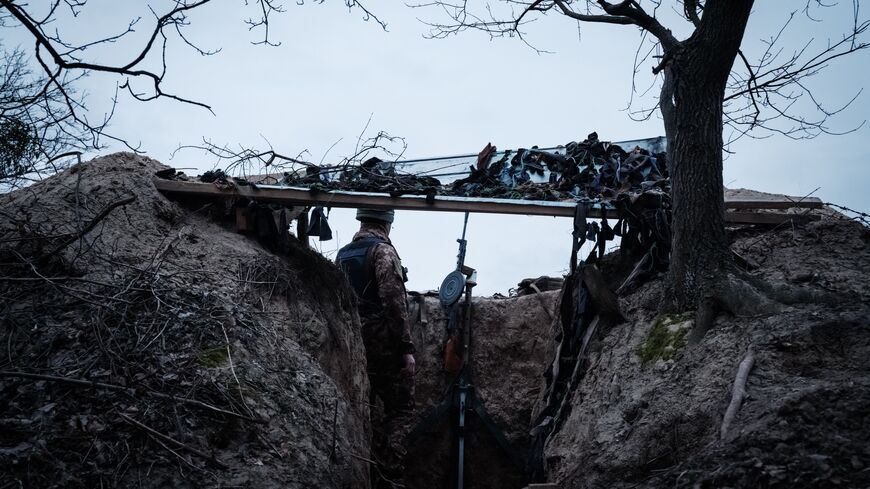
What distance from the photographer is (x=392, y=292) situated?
815 cm

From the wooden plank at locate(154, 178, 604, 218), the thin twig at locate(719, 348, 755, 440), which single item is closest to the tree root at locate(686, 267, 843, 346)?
the thin twig at locate(719, 348, 755, 440)

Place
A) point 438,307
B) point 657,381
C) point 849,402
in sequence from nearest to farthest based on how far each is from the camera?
point 849,402 → point 657,381 → point 438,307

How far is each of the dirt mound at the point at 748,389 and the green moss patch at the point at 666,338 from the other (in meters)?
0.01

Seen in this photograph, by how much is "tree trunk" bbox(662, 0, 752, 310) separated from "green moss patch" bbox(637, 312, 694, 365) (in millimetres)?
121

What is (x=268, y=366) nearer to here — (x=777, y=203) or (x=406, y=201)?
(x=406, y=201)

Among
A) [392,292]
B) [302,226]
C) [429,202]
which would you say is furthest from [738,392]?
[302,226]

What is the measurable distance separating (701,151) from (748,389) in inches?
82.4

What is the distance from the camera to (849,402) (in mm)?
4137

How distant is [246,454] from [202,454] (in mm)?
373

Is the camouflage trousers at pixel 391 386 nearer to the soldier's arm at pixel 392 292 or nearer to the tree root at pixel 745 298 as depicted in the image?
the soldier's arm at pixel 392 292

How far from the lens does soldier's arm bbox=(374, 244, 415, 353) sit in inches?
321

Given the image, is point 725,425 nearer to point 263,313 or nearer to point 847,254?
point 847,254

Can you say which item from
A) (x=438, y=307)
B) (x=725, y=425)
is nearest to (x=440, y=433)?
(x=438, y=307)

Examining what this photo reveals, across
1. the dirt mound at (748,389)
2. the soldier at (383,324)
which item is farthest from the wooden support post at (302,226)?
the dirt mound at (748,389)
